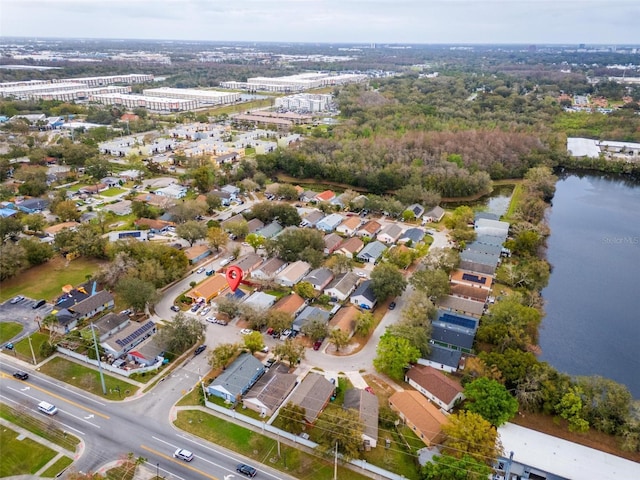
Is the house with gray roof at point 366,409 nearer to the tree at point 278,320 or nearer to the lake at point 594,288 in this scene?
the tree at point 278,320

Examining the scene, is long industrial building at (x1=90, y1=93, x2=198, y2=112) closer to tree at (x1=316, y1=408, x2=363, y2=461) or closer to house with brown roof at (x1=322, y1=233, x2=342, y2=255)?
house with brown roof at (x1=322, y1=233, x2=342, y2=255)

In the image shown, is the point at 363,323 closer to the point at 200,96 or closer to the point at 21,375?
the point at 21,375

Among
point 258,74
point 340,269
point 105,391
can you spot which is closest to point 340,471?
point 105,391

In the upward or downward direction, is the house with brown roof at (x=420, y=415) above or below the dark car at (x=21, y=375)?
above

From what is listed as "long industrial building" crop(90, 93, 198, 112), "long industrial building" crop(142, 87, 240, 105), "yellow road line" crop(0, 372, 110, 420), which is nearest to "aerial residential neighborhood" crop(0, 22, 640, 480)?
"yellow road line" crop(0, 372, 110, 420)

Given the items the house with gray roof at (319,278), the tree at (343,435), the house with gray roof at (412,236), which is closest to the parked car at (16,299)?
the house with gray roof at (319,278)
